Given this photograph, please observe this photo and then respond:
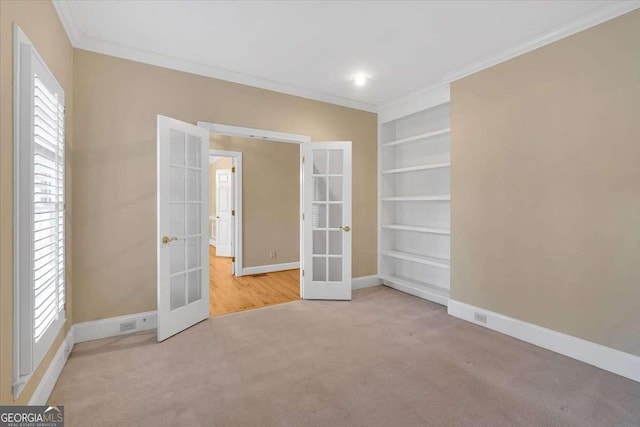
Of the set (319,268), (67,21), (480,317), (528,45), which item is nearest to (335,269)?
(319,268)

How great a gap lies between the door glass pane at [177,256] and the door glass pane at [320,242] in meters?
1.67

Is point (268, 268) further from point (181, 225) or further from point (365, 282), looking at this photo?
point (181, 225)

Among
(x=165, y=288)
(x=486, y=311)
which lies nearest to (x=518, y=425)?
(x=486, y=311)

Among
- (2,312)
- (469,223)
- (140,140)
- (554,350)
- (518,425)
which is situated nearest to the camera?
(2,312)

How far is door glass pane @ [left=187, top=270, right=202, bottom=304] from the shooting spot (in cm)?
310

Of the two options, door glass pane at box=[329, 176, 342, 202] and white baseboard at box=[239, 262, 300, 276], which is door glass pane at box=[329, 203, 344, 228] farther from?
white baseboard at box=[239, 262, 300, 276]

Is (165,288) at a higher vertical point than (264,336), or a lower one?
higher

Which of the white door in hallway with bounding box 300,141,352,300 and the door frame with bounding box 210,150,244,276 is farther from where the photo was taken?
the door frame with bounding box 210,150,244,276

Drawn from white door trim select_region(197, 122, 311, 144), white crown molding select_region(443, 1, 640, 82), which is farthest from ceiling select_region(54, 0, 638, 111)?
white door trim select_region(197, 122, 311, 144)

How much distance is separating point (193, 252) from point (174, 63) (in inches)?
77.5

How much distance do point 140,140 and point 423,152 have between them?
3.42 meters

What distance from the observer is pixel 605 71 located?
2307 mm

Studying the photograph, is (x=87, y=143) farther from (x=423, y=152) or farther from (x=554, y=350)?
(x=554, y=350)

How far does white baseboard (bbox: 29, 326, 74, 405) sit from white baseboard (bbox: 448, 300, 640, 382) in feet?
11.8
